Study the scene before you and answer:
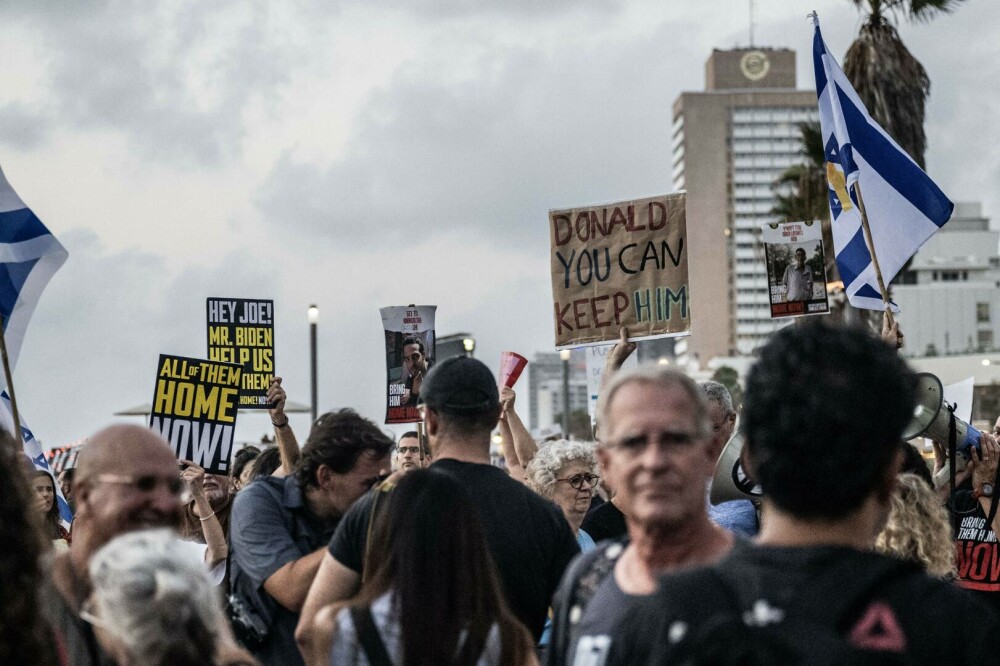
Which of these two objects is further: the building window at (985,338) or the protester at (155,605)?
the building window at (985,338)

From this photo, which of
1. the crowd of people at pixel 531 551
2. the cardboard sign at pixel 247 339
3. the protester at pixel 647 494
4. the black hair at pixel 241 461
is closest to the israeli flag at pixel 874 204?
the crowd of people at pixel 531 551

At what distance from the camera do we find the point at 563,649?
10.4ft

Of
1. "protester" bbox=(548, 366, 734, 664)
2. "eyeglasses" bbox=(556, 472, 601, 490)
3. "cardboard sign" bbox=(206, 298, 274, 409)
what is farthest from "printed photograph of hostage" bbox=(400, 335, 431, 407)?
"protester" bbox=(548, 366, 734, 664)

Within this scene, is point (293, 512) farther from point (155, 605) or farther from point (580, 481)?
point (155, 605)

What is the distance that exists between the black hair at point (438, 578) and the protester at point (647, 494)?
40 centimetres

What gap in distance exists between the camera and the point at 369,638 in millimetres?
3482

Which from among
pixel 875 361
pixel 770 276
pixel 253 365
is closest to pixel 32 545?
pixel 875 361

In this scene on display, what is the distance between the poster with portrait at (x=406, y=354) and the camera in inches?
338

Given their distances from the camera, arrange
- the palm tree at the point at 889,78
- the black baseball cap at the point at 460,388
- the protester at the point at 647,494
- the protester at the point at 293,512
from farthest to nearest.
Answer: the palm tree at the point at 889,78 → the protester at the point at 293,512 → the black baseball cap at the point at 460,388 → the protester at the point at 647,494

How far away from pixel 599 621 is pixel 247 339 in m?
7.50

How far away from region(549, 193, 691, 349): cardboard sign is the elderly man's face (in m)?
4.17

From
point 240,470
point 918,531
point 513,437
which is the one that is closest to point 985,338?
point 240,470

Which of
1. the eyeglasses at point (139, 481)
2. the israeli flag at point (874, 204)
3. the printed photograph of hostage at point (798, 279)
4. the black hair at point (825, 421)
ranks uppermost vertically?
the israeli flag at point (874, 204)

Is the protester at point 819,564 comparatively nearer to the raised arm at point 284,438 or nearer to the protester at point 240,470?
the raised arm at point 284,438
